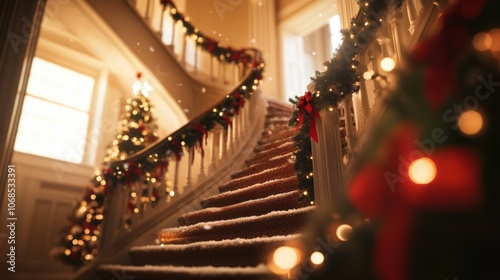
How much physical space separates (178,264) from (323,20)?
5744 millimetres

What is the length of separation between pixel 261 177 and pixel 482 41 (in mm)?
2318

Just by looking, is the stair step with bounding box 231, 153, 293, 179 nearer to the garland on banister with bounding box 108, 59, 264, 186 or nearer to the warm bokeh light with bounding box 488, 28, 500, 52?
the garland on banister with bounding box 108, 59, 264, 186

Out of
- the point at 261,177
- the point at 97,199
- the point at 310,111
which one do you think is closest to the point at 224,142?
the point at 261,177

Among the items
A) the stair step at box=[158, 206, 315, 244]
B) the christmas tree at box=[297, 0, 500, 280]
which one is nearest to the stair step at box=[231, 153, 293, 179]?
the stair step at box=[158, 206, 315, 244]

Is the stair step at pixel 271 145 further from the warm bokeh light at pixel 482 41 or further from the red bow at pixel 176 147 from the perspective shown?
the warm bokeh light at pixel 482 41

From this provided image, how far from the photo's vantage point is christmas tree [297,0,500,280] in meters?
1.40

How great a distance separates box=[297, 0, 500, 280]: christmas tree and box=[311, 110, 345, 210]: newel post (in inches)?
11.5

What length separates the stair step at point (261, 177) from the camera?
10.7 feet

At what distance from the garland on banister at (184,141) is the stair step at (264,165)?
1.70ft

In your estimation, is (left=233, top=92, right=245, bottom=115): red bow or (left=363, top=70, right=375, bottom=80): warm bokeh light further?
(left=233, top=92, right=245, bottom=115): red bow

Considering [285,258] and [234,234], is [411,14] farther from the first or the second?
[234,234]

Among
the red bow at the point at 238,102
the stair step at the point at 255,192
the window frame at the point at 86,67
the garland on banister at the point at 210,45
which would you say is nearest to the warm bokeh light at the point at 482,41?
the stair step at the point at 255,192

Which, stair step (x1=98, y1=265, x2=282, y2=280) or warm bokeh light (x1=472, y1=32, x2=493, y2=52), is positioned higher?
warm bokeh light (x1=472, y1=32, x2=493, y2=52)

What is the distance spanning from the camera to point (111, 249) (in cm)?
316
